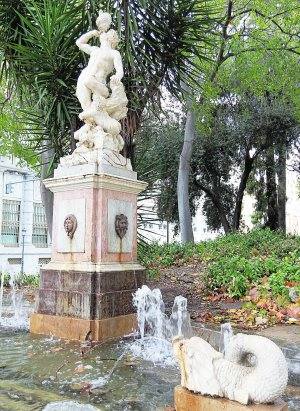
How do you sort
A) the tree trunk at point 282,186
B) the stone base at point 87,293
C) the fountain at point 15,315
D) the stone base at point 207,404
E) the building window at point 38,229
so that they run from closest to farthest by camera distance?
the stone base at point 207,404 < the stone base at point 87,293 < the fountain at point 15,315 < the tree trunk at point 282,186 < the building window at point 38,229

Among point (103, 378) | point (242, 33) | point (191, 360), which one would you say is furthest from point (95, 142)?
point (242, 33)

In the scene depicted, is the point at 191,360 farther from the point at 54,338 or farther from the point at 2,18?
the point at 2,18

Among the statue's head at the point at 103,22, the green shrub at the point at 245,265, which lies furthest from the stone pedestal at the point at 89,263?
the green shrub at the point at 245,265

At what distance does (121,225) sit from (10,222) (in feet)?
73.1

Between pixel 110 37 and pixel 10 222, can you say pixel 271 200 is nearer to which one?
pixel 10 222

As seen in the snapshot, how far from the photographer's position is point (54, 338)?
16.1 feet

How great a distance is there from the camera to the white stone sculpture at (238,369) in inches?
91.5

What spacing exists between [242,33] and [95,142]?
10.6 meters

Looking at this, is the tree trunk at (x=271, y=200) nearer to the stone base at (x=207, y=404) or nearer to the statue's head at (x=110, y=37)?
the statue's head at (x=110, y=37)

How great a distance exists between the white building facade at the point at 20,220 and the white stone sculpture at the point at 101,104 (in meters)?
20.1

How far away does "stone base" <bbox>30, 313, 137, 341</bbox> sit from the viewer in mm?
4708

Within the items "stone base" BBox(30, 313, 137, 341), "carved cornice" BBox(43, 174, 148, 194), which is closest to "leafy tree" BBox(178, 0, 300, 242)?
"carved cornice" BBox(43, 174, 148, 194)

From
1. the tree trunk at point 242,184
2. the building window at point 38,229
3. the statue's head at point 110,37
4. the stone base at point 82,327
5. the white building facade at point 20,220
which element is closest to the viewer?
the stone base at point 82,327

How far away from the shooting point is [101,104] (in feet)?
17.4
